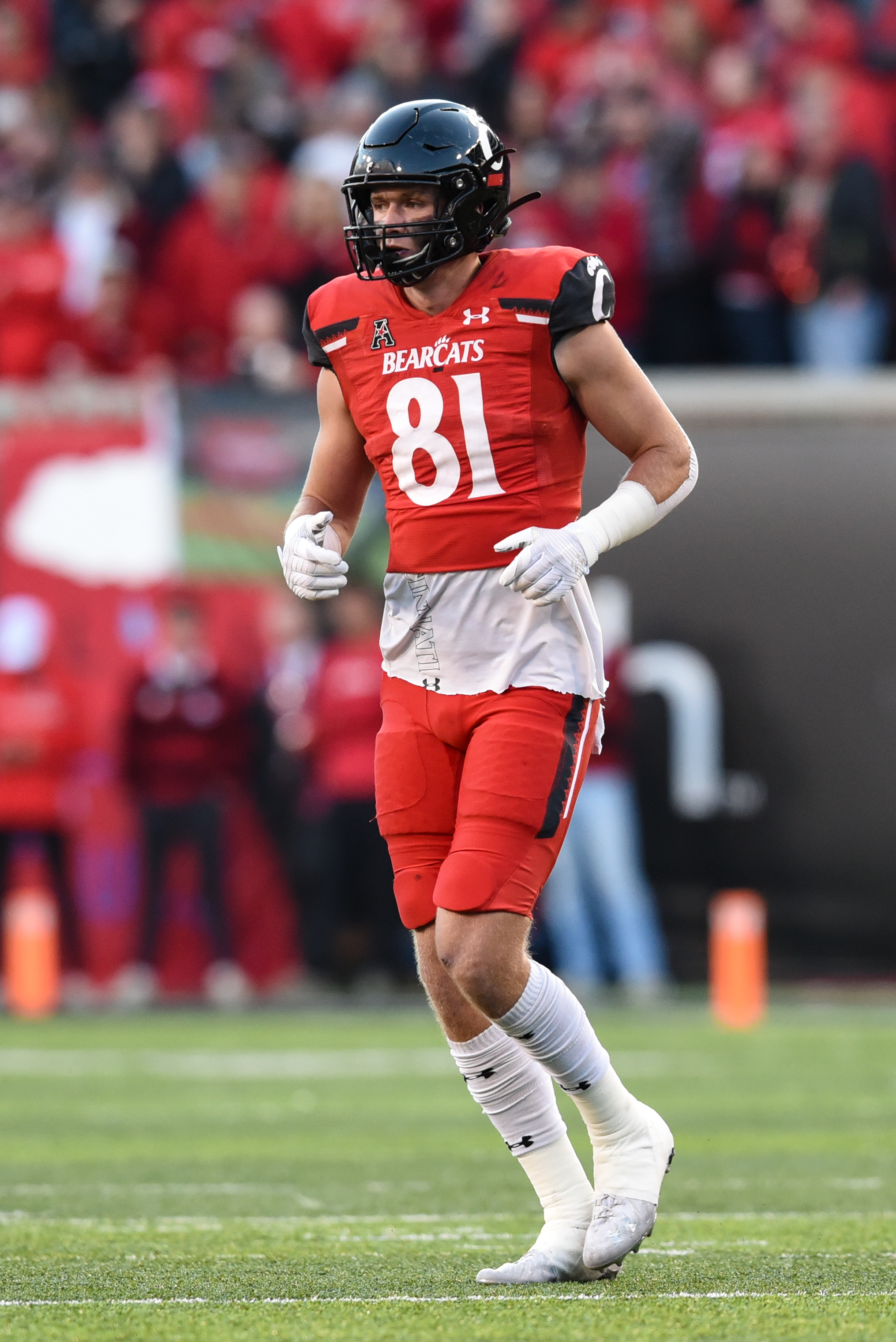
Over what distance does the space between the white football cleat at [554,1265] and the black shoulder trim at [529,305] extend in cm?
170

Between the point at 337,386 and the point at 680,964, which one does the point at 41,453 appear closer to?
the point at 680,964

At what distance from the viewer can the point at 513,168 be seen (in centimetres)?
1277

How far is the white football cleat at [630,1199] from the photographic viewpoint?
4.26m

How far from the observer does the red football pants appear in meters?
4.22

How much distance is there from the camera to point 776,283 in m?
12.1

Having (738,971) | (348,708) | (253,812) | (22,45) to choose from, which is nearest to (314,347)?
(738,971)

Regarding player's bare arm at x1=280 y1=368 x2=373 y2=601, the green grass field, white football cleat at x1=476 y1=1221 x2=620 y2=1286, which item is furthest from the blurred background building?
white football cleat at x1=476 y1=1221 x2=620 y2=1286

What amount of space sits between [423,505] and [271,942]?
291 inches

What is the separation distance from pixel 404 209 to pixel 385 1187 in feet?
8.62

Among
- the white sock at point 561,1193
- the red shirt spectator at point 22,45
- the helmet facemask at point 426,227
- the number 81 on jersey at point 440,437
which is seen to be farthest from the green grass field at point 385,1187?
the red shirt spectator at point 22,45

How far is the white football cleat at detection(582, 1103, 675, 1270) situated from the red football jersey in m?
1.12

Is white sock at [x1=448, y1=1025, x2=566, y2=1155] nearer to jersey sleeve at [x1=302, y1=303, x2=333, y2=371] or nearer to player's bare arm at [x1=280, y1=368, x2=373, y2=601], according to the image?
player's bare arm at [x1=280, y1=368, x2=373, y2=601]

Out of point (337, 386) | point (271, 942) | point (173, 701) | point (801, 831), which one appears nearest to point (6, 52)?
point (173, 701)

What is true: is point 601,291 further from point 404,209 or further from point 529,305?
point 404,209
